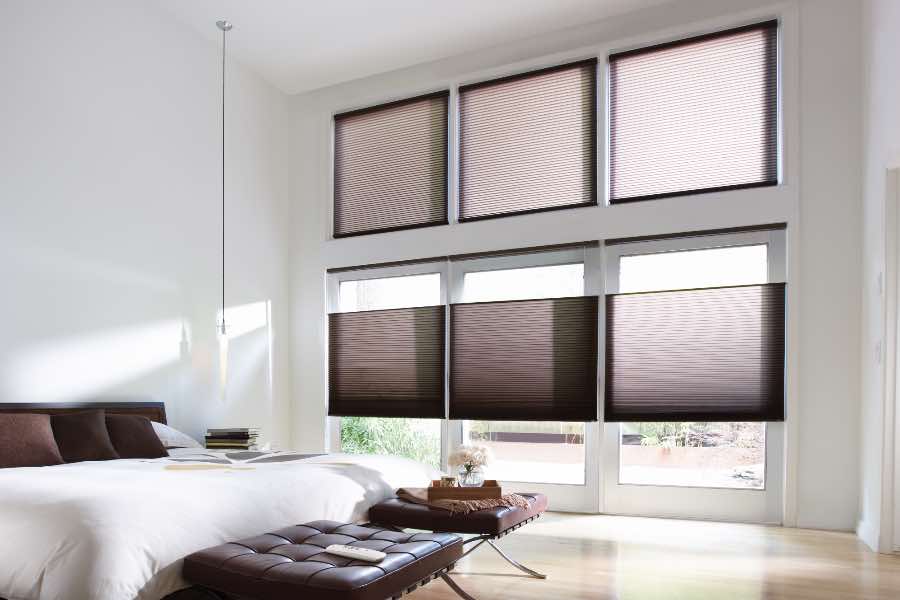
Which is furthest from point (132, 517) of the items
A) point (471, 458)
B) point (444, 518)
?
point (471, 458)

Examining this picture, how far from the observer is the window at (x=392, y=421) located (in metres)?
5.64

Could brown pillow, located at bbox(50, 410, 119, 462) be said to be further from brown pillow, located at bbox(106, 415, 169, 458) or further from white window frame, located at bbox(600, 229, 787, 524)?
white window frame, located at bbox(600, 229, 787, 524)

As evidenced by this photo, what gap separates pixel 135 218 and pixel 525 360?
269 cm

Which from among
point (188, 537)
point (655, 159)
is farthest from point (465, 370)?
point (188, 537)

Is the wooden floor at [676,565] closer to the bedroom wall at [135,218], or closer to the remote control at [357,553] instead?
the remote control at [357,553]

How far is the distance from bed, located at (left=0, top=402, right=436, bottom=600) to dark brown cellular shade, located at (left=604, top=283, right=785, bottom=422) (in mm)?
2186

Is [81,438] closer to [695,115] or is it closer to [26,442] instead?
[26,442]

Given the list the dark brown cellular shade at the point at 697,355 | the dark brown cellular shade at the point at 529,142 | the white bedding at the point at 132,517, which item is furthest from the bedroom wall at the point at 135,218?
the dark brown cellular shade at the point at 697,355

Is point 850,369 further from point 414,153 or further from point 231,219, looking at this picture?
point 231,219

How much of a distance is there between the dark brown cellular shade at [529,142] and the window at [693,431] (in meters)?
0.62

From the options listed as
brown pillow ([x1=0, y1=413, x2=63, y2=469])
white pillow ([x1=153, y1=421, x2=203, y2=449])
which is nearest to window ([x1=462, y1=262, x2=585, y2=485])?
white pillow ([x1=153, y1=421, x2=203, y2=449])

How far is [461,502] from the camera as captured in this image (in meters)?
3.11

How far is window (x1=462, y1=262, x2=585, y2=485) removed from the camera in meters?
5.16

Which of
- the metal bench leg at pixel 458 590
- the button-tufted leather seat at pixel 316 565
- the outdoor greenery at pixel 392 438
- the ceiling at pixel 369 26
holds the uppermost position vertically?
the ceiling at pixel 369 26
